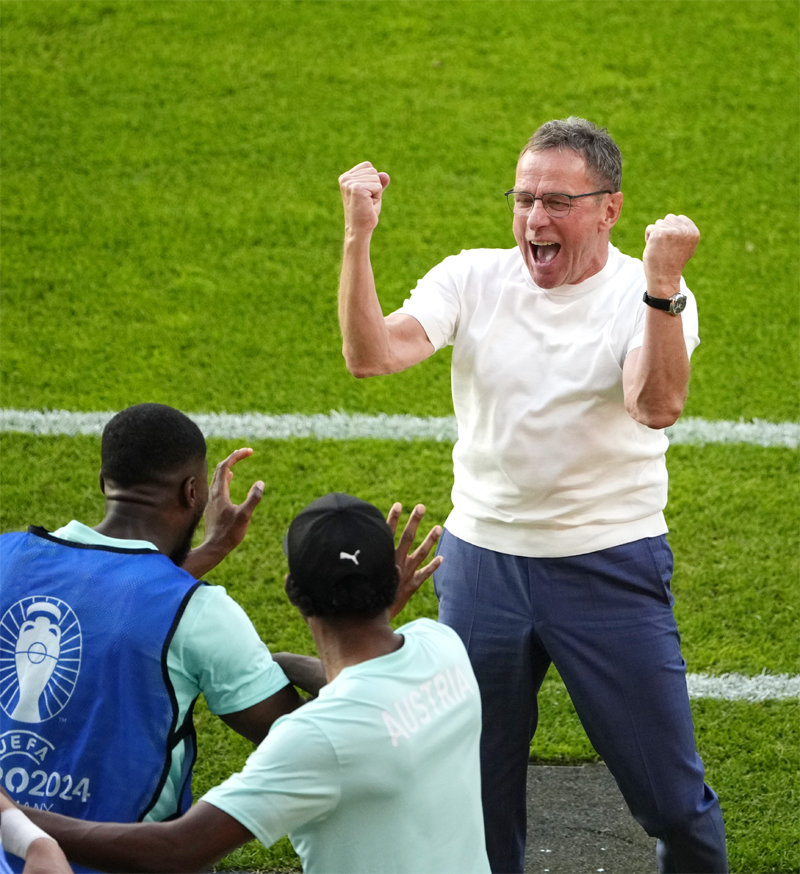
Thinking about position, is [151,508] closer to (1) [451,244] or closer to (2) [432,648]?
(2) [432,648]

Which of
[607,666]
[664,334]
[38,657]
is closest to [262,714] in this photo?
[38,657]

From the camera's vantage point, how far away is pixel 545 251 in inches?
127

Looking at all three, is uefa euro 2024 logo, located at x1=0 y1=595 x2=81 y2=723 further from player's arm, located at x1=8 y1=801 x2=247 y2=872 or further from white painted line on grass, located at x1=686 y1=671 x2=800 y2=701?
white painted line on grass, located at x1=686 y1=671 x2=800 y2=701

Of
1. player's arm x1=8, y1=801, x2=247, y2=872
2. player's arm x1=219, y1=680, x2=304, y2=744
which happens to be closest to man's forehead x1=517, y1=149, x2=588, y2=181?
player's arm x1=219, y1=680, x2=304, y2=744

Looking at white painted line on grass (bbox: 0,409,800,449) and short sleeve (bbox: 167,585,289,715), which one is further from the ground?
short sleeve (bbox: 167,585,289,715)

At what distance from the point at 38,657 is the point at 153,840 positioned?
0.47 meters

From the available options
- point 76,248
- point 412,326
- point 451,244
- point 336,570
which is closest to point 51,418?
point 76,248

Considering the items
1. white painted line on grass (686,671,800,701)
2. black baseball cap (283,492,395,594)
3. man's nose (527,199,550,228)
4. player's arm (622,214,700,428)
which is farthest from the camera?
white painted line on grass (686,671,800,701)

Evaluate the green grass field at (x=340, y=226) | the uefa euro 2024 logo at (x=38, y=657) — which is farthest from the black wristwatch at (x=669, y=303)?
the green grass field at (x=340, y=226)

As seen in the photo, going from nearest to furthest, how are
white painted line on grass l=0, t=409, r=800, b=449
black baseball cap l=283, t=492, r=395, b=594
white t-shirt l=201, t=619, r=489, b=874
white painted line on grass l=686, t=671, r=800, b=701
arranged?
white t-shirt l=201, t=619, r=489, b=874, black baseball cap l=283, t=492, r=395, b=594, white painted line on grass l=686, t=671, r=800, b=701, white painted line on grass l=0, t=409, r=800, b=449

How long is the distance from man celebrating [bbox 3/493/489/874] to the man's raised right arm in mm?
783

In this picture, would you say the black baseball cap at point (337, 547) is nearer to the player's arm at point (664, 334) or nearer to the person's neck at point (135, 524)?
the person's neck at point (135, 524)

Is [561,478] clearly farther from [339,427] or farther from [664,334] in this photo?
[339,427]

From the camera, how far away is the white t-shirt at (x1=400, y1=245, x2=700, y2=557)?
3.14 m
